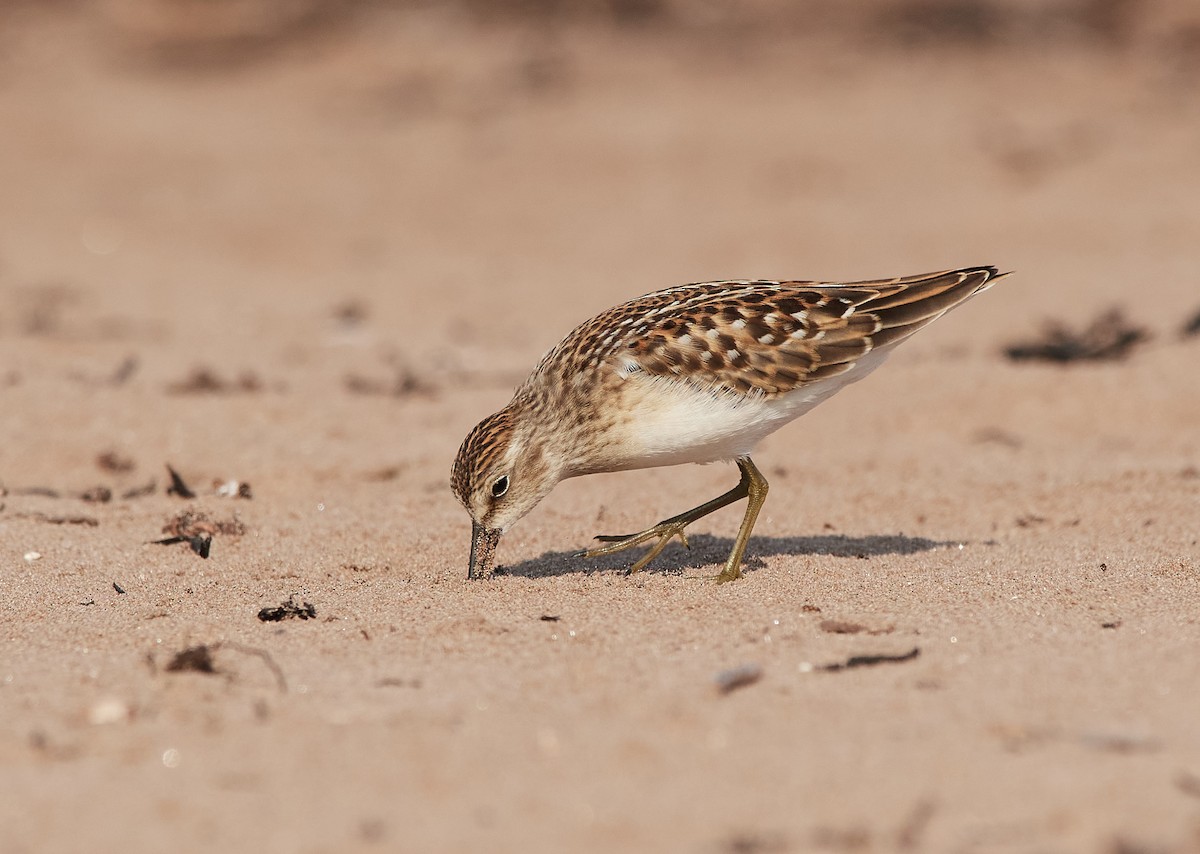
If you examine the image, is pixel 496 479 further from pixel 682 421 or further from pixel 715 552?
pixel 715 552

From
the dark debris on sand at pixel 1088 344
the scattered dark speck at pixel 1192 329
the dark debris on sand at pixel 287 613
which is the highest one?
the scattered dark speck at pixel 1192 329

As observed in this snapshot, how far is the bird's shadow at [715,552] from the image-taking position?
671 cm

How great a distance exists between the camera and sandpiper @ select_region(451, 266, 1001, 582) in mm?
6297

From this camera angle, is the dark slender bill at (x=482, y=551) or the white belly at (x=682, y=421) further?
the dark slender bill at (x=482, y=551)

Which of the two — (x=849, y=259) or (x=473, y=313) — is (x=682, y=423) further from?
(x=849, y=259)

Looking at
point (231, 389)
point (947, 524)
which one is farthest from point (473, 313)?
point (947, 524)

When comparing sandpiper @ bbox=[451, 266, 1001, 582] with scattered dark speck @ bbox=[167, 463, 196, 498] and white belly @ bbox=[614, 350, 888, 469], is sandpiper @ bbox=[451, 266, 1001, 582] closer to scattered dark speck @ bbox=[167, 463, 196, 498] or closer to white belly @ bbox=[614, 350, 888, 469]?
white belly @ bbox=[614, 350, 888, 469]

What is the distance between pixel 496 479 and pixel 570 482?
7.15 ft

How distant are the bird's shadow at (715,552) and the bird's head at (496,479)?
0.90 ft

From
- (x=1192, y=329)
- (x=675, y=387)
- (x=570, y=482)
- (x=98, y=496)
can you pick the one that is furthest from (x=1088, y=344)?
(x=98, y=496)

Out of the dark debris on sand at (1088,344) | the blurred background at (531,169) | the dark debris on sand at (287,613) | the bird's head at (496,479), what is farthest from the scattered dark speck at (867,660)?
the dark debris on sand at (1088,344)

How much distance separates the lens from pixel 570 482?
335 inches

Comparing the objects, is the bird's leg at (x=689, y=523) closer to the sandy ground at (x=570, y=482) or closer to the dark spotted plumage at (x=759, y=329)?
the sandy ground at (x=570, y=482)

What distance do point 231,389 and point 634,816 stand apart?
6.96 meters
